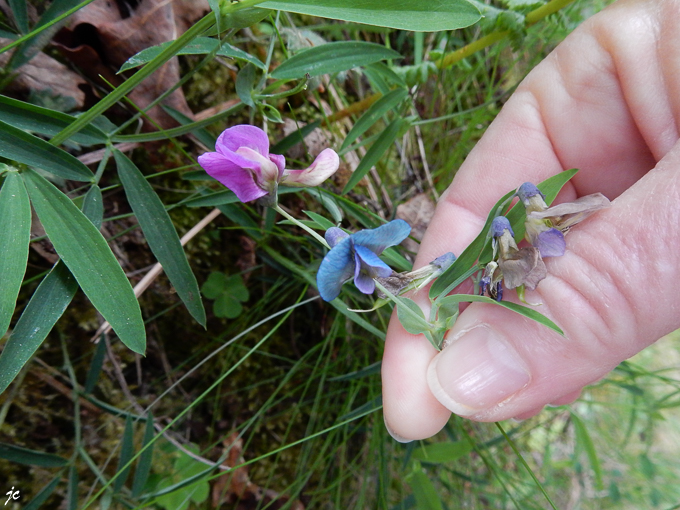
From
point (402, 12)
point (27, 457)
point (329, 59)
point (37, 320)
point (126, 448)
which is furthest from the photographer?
point (126, 448)

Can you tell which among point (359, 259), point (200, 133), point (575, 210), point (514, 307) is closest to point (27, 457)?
point (200, 133)

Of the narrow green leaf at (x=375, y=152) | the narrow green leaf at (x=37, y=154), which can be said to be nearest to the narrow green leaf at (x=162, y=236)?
the narrow green leaf at (x=37, y=154)

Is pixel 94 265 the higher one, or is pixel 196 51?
pixel 196 51

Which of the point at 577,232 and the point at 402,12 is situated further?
the point at 577,232

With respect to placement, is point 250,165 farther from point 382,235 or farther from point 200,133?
point 200,133

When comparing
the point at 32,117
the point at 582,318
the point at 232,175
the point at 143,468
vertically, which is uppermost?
the point at 32,117

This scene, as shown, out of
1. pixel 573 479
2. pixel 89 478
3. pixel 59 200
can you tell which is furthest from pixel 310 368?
pixel 573 479
